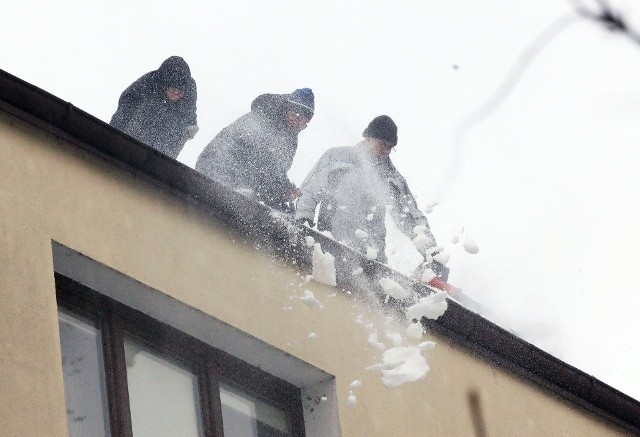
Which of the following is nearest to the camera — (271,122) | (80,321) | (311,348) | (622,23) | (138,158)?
(622,23)

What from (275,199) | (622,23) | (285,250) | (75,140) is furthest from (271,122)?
(622,23)

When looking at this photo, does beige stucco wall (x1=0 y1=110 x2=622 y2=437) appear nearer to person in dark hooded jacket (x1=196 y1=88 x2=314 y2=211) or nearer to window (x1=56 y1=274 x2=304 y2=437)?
window (x1=56 y1=274 x2=304 y2=437)

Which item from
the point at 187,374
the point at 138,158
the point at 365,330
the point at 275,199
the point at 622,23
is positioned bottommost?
the point at 622,23

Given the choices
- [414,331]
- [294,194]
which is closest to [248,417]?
[414,331]

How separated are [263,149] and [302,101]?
0.64 meters

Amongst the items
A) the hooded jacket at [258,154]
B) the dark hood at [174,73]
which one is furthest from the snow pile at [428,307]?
the dark hood at [174,73]

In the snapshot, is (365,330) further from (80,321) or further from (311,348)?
(80,321)

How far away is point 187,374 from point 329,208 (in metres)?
2.55

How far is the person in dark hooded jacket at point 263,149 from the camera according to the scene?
8.13 m

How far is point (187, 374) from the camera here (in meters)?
6.12

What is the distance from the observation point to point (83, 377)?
5.56 meters

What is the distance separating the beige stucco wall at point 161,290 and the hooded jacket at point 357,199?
1221mm

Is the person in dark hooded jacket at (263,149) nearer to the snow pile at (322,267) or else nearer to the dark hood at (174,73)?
the dark hood at (174,73)

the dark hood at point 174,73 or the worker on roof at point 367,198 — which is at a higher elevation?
the dark hood at point 174,73
